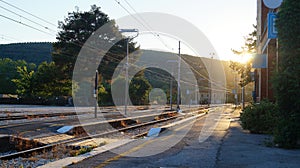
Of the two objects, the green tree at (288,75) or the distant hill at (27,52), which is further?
the distant hill at (27,52)

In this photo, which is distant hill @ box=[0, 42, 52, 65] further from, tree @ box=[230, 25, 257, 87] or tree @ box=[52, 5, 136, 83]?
tree @ box=[230, 25, 257, 87]

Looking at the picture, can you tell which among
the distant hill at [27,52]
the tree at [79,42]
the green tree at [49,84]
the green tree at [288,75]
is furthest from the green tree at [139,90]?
the green tree at [288,75]

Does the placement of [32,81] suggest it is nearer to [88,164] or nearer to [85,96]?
[85,96]

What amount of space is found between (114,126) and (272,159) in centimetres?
1623

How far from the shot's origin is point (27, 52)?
→ 123938 millimetres

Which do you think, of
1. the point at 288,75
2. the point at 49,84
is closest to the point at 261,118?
the point at 288,75

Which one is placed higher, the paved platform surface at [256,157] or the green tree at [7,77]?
the green tree at [7,77]

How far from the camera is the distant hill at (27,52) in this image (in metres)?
117

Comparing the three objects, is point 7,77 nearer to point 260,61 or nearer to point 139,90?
point 139,90

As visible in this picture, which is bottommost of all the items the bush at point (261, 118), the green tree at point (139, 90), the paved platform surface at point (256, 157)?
the paved platform surface at point (256, 157)

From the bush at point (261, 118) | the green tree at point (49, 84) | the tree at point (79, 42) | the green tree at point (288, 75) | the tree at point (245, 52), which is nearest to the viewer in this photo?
the green tree at point (288, 75)

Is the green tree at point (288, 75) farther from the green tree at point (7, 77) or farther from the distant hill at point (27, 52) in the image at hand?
the distant hill at point (27, 52)

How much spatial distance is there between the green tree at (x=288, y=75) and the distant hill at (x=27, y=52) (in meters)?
107

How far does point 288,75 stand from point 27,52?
121 metres
